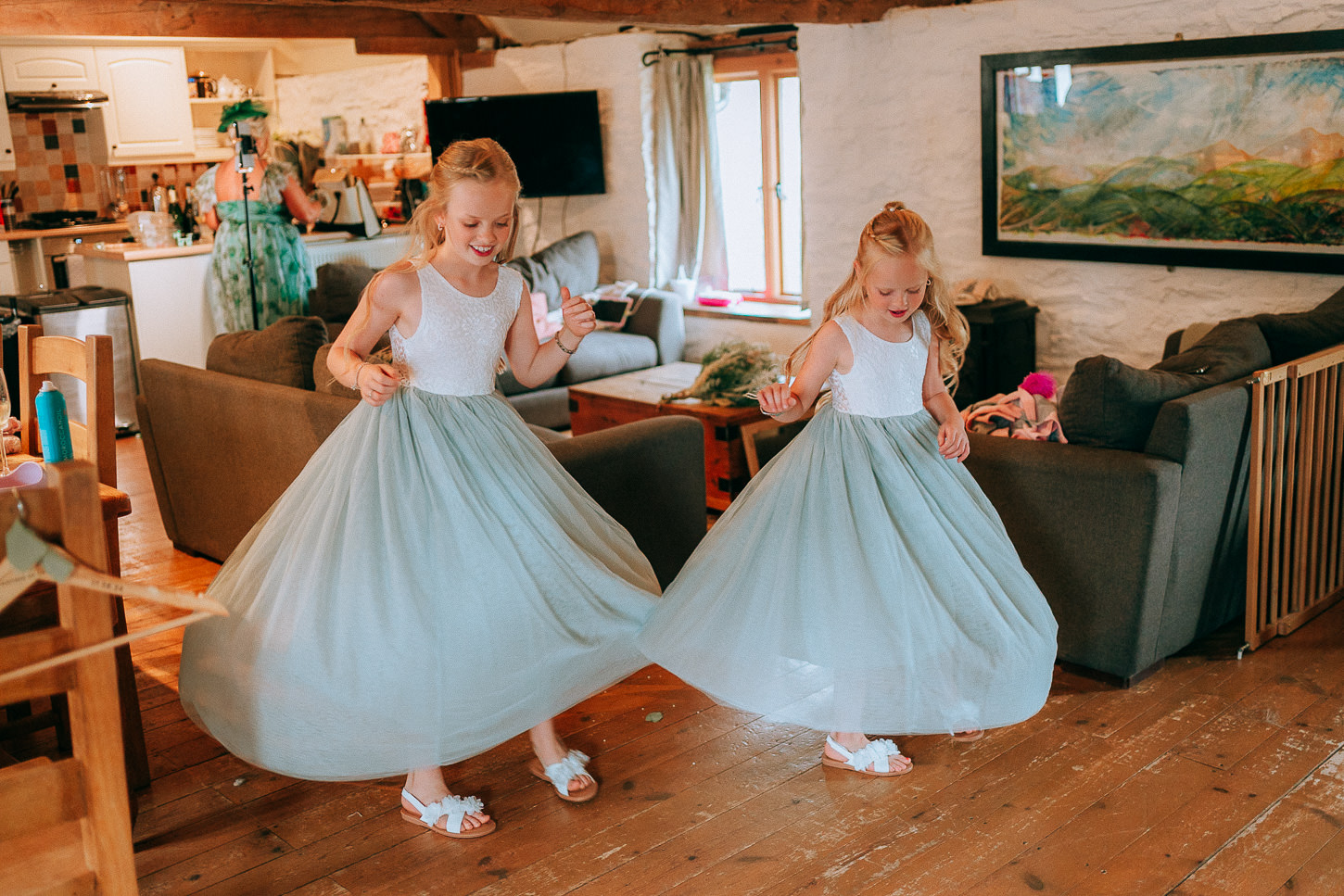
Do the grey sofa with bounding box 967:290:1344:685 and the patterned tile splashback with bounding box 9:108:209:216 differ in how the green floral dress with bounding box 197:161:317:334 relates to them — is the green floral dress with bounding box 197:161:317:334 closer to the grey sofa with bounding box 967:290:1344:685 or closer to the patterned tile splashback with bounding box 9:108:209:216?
the patterned tile splashback with bounding box 9:108:209:216

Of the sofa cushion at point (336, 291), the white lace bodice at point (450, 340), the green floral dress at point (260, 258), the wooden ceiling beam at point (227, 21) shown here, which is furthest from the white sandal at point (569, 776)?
the green floral dress at point (260, 258)

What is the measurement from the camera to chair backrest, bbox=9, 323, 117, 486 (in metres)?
2.45

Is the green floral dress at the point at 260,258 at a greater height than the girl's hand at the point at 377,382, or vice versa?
the green floral dress at the point at 260,258

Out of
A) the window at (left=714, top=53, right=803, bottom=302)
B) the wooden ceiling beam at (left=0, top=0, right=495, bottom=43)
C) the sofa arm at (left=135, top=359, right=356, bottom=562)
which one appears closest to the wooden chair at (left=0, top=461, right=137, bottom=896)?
the sofa arm at (left=135, top=359, right=356, bottom=562)

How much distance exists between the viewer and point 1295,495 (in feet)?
10.3

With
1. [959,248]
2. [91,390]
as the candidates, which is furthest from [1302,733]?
[959,248]

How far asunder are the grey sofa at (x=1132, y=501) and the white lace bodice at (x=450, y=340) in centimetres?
131

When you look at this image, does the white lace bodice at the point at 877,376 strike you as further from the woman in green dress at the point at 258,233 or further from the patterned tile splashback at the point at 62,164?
the patterned tile splashback at the point at 62,164

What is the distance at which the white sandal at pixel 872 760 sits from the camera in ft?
Answer: 8.22

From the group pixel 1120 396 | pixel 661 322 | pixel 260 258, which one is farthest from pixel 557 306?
pixel 1120 396

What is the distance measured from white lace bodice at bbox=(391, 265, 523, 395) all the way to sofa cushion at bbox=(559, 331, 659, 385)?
10.3ft

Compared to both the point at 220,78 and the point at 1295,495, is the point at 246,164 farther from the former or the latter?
the point at 1295,495

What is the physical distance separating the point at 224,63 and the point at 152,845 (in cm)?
756

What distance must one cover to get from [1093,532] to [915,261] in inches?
34.1
